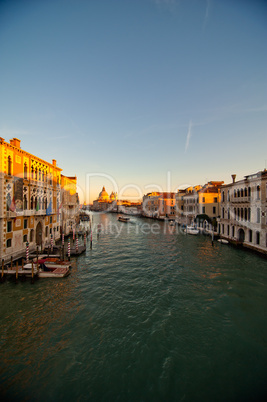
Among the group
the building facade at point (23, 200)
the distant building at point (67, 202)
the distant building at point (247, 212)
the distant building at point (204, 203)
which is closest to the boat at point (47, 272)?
the building facade at point (23, 200)

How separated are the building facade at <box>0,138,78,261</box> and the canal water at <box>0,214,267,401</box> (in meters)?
5.27

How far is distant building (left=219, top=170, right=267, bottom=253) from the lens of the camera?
22.0 m

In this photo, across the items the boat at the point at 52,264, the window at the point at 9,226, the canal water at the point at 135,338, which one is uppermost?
the window at the point at 9,226

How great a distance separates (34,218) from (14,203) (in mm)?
4236

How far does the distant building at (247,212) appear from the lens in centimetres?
2198

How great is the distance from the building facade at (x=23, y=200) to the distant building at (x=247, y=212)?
26.5 metres

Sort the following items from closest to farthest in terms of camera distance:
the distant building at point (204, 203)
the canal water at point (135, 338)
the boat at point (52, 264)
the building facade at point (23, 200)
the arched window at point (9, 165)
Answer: the canal water at point (135, 338), the building facade at point (23, 200), the arched window at point (9, 165), the boat at point (52, 264), the distant building at point (204, 203)

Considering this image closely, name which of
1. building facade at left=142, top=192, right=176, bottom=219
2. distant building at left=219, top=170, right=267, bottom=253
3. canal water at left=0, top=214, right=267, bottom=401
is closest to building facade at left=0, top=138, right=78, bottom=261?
canal water at left=0, top=214, right=267, bottom=401

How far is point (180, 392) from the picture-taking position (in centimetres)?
653

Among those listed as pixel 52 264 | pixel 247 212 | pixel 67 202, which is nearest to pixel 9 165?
pixel 52 264

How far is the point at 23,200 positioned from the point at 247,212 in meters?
27.7

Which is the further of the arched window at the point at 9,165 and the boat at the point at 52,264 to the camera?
the boat at the point at 52,264

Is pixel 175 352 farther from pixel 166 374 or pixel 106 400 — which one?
pixel 106 400

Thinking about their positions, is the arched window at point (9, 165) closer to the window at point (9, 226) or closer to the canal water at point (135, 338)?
the window at point (9, 226)
